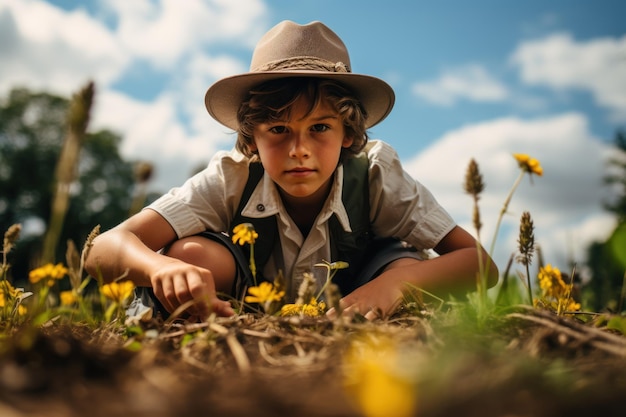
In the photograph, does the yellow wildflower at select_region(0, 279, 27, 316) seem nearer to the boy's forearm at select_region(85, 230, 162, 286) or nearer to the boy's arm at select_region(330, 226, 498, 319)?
the boy's forearm at select_region(85, 230, 162, 286)

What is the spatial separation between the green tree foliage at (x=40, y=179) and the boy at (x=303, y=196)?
92.4ft

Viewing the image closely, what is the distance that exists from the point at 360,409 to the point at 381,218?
3.09 meters

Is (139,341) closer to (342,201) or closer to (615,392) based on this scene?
(615,392)

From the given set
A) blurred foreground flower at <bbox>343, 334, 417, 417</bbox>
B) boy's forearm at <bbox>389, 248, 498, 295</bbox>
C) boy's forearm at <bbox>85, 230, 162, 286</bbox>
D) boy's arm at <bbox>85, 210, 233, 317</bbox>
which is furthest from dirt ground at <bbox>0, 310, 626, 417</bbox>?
boy's forearm at <bbox>389, 248, 498, 295</bbox>

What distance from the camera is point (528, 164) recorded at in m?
1.82

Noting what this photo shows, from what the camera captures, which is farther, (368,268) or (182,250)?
(368,268)

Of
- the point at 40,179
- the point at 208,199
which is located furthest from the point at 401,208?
the point at 40,179

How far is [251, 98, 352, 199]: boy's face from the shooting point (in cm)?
318

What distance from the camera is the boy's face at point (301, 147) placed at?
318cm

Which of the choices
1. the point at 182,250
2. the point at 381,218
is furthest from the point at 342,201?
the point at 182,250

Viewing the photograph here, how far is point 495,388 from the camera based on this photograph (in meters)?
0.84

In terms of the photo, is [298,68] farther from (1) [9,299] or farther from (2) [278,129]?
(1) [9,299]

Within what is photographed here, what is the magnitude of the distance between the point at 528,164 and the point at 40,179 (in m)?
34.2

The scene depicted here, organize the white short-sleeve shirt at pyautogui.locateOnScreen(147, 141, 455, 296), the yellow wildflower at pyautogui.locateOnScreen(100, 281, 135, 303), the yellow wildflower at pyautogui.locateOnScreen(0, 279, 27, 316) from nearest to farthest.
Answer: the yellow wildflower at pyautogui.locateOnScreen(100, 281, 135, 303)
the yellow wildflower at pyautogui.locateOnScreen(0, 279, 27, 316)
the white short-sleeve shirt at pyautogui.locateOnScreen(147, 141, 455, 296)
